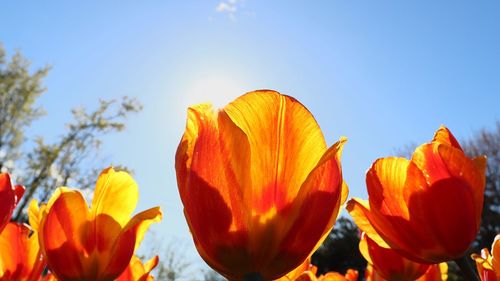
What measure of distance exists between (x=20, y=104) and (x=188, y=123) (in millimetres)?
14506

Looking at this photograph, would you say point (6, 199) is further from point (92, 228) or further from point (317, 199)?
point (317, 199)

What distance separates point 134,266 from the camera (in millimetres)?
787

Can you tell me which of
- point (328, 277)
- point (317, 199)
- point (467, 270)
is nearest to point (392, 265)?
point (328, 277)

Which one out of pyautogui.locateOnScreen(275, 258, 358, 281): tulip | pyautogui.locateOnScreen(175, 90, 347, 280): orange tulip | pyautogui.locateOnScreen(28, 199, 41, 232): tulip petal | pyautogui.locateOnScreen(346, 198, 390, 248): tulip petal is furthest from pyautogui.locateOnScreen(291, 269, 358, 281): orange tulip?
pyautogui.locateOnScreen(28, 199, 41, 232): tulip petal

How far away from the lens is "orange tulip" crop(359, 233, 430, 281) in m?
0.73

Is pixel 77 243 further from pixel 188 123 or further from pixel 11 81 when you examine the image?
pixel 11 81

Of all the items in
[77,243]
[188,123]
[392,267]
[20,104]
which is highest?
[20,104]

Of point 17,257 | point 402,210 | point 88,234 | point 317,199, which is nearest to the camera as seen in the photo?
point 317,199

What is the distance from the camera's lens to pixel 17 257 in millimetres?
757

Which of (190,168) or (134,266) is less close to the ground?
(190,168)

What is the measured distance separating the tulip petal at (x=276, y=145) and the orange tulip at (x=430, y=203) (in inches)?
4.8

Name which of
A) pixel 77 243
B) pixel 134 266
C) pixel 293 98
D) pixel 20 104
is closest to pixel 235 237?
pixel 293 98

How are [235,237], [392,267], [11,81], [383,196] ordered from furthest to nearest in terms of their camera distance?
[11,81] → [392,267] → [383,196] → [235,237]

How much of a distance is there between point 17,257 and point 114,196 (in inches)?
7.9
